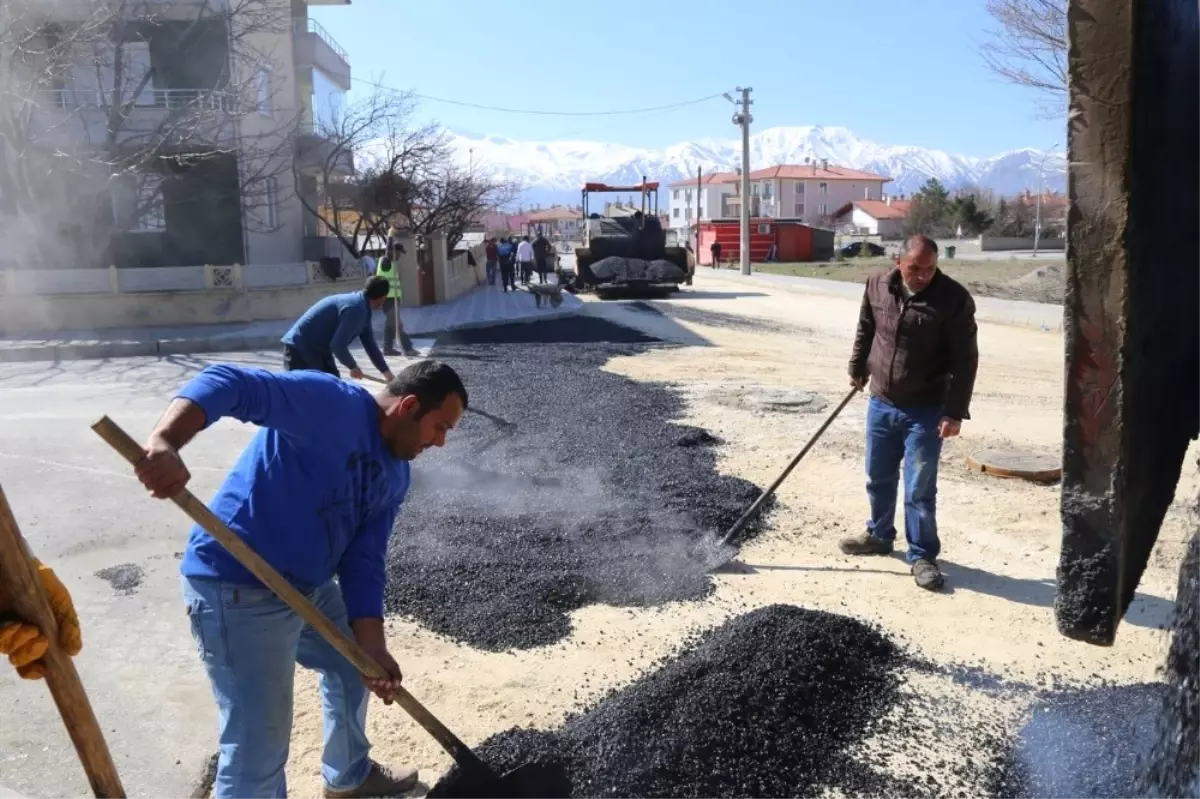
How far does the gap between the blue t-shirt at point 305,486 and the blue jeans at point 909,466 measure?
306 cm

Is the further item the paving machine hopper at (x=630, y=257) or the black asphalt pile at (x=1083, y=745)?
the paving machine hopper at (x=630, y=257)

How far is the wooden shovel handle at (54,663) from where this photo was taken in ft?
5.90

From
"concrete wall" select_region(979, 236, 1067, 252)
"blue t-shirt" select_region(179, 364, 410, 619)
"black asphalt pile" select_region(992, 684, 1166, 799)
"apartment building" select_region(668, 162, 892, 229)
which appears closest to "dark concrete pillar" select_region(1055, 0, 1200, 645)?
"black asphalt pile" select_region(992, 684, 1166, 799)

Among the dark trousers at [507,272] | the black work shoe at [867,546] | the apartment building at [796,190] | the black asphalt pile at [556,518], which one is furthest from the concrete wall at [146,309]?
the apartment building at [796,190]

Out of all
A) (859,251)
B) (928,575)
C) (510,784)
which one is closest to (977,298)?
(928,575)

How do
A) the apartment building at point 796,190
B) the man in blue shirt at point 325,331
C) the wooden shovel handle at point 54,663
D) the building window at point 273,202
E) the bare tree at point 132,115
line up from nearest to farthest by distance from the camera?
the wooden shovel handle at point 54,663 < the man in blue shirt at point 325,331 < the bare tree at point 132,115 < the building window at point 273,202 < the apartment building at point 796,190

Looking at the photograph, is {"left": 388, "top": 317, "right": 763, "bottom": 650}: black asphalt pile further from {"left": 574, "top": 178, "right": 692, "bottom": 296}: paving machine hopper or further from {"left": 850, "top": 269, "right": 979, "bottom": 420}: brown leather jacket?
{"left": 574, "top": 178, "right": 692, "bottom": 296}: paving machine hopper

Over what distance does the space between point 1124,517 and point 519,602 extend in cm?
297

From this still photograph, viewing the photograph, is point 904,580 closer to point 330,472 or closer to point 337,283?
point 330,472

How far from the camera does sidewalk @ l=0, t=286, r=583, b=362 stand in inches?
501

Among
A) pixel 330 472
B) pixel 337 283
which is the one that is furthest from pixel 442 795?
pixel 337 283

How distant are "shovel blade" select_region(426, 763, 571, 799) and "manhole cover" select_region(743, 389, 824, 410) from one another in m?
6.34

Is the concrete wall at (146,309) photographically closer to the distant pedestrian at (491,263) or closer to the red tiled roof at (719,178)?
the distant pedestrian at (491,263)

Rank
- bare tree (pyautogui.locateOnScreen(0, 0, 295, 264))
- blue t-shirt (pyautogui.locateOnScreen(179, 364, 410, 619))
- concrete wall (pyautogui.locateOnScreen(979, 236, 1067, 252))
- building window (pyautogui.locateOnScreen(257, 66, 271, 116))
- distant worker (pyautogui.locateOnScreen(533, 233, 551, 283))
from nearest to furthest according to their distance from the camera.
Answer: blue t-shirt (pyautogui.locateOnScreen(179, 364, 410, 619)), bare tree (pyautogui.locateOnScreen(0, 0, 295, 264)), building window (pyautogui.locateOnScreen(257, 66, 271, 116)), distant worker (pyautogui.locateOnScreen(533, 233, 551, 283)), concrete wall (pyautogui.locateOnScreen(979, 236, 1067, 252))
